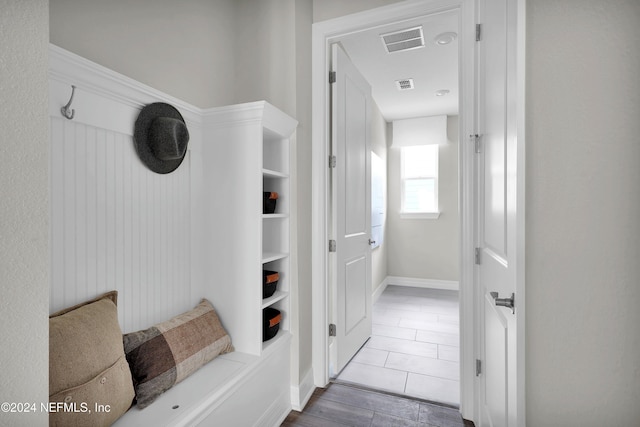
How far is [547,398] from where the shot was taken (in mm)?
815

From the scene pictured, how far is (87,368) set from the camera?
0.95m

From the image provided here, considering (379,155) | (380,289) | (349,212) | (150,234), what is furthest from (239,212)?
(380,289)

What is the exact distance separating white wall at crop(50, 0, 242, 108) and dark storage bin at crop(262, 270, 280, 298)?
3.37ft

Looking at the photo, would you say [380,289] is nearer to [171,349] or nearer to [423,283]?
[423,283]

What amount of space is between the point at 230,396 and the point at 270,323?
0.44 meters

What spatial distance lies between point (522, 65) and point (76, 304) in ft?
5.31

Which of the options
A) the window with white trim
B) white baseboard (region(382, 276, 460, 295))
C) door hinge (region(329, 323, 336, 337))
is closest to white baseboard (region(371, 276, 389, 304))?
white baseboard (region(382, 276, 460, 295))

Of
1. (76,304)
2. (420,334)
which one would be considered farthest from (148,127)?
(420,334)

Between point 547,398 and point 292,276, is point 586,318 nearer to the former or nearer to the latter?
point 547,398

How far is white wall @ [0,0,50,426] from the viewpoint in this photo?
0.52 meters

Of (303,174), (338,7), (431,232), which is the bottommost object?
(431,232)

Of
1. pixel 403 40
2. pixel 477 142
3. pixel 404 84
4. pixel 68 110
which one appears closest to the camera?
pixel 68 110

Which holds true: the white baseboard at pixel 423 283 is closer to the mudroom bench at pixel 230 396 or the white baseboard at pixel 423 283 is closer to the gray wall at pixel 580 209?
the mudroom bench at pixel 230 396

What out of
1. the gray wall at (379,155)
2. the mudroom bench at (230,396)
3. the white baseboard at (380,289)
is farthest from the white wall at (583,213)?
the white baseboard at (380,289)
